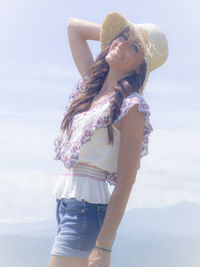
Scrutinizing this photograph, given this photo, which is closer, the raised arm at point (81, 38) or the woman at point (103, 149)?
the woman at point (103, 149)

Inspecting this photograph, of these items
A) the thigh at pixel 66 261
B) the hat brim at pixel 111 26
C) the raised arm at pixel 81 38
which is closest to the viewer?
the thigh at pixel 66 261

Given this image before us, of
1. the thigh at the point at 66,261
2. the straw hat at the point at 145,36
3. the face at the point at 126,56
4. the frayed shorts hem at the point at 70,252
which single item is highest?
the straw hat at the point at 145,36

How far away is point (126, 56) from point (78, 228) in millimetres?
1042

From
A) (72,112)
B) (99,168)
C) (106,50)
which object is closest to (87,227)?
(99,168)

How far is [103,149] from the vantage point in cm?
319

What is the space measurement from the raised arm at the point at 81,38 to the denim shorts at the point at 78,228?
1.09 meters

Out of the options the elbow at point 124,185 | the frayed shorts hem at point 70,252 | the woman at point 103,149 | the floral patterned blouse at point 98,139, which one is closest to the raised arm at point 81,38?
the woman at point 103,149

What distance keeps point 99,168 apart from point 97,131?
0.20 m

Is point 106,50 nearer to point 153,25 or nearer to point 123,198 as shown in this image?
point 153,25

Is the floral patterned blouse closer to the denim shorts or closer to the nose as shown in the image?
the denim shorts

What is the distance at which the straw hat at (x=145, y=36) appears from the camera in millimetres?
3482

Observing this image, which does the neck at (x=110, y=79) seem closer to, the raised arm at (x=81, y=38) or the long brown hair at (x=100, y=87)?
the long brown hair at (x=100, y=87)

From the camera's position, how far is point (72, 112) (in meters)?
3.40

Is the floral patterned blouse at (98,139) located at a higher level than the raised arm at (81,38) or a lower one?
lower
